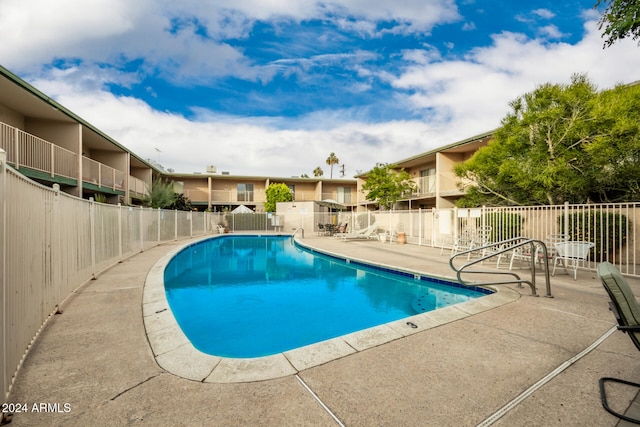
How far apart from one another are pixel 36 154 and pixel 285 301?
1185cm

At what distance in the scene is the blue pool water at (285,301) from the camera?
4.45m

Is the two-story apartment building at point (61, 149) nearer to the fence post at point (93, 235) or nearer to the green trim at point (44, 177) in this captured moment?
the green trim at point (44, 177)

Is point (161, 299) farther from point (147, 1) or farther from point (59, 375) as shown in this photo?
point (147, 1)

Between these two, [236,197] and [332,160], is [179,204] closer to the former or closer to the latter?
[236,197]

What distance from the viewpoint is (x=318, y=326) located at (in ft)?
16.0

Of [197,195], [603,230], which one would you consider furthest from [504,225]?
[197,195]

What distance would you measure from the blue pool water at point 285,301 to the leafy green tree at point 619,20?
5413 millimetres

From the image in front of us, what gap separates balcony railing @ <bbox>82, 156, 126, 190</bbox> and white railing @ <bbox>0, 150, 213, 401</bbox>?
8.53 meters

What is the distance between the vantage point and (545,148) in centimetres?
1030

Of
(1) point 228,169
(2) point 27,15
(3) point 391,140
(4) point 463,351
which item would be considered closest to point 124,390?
(4) point 463,351

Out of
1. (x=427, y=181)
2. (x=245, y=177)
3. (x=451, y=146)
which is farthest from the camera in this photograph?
(x=245, y=177)

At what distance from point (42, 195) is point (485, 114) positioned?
1879 centimetres

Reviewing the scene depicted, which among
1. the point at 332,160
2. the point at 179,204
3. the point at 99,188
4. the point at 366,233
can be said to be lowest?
the point at 366,233

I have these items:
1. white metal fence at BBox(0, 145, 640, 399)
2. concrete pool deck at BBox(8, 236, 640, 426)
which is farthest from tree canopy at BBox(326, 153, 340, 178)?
concrete pool deck at BBox(8, 236, 640, 426)
